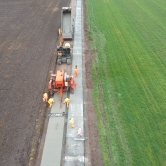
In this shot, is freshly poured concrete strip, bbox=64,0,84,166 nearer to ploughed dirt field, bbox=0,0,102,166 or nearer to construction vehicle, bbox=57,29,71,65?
ploughed dirt field, bbox=0,0,102,166

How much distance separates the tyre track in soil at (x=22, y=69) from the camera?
1305 centimetres

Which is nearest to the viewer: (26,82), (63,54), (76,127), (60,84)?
(76,127)

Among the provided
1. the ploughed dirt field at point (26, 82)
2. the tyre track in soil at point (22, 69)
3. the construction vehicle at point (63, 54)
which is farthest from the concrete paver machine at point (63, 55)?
the tyre track in soil at point (22, 69)

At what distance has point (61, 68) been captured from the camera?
20.0 m

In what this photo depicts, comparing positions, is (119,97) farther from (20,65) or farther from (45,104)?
(20,65)

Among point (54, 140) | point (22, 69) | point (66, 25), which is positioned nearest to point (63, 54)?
point (22, 69)

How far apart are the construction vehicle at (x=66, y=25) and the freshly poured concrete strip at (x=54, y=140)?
11.4m

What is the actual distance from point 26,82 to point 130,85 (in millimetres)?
8758

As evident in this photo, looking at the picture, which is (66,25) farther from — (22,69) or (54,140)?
(54,140)

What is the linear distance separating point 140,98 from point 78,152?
6.75m

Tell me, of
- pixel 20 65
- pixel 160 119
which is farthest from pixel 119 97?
pixel 20 65

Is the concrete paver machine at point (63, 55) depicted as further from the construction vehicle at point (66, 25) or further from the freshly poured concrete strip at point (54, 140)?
the freshly poured concrete strip at point (54, 140)

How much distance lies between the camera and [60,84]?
15.9m

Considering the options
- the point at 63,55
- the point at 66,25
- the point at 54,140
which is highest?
the point at 66,25
